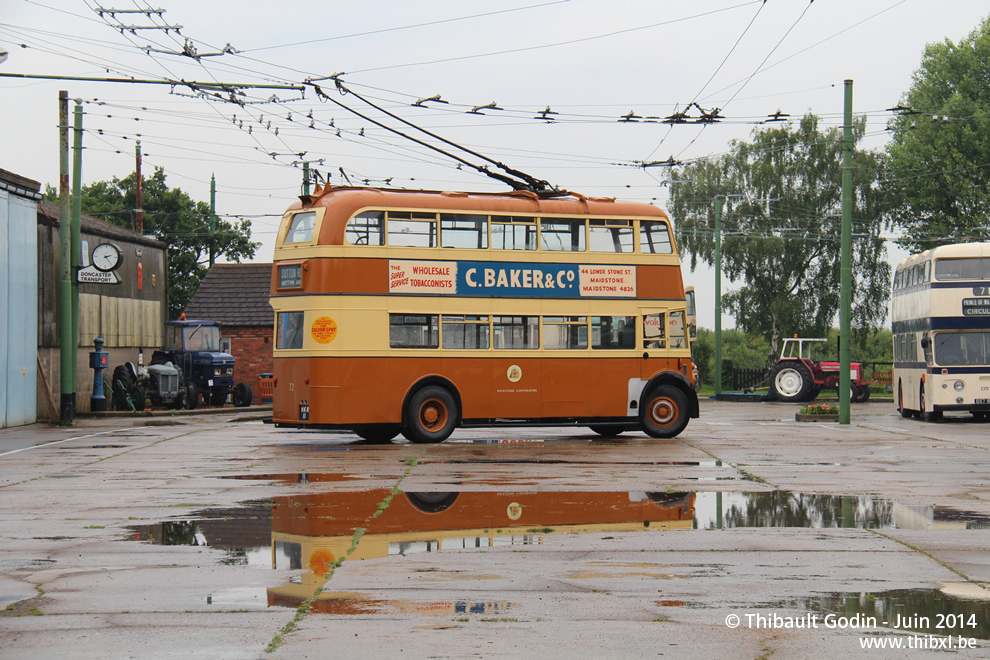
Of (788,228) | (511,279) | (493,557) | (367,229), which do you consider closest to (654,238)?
(511,279)

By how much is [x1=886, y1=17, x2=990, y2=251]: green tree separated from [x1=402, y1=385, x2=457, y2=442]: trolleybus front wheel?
44075mm

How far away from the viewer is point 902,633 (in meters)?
6.24

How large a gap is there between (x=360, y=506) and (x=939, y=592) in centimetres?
593

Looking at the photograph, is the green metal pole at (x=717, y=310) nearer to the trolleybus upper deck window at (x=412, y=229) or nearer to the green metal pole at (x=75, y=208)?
the green metal pole at (x=75, y=208)

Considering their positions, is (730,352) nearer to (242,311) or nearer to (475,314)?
(242,311)

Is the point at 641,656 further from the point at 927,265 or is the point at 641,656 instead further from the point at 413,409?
the point at 927,265

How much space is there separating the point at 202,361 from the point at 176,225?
38160 millimetres

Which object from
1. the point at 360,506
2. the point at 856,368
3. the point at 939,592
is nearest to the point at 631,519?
the point at 360,506

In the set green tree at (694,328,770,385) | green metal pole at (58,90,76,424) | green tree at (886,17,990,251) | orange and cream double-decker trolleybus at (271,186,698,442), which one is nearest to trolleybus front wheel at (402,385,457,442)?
orange and cream double-decker trolleybus at (271,186,698,442)

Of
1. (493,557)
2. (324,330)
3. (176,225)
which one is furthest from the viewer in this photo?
(176,225)

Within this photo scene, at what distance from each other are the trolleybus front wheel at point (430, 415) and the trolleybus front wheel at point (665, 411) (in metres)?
3.84

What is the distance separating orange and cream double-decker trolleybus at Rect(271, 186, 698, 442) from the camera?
20438mm

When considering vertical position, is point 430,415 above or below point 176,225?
below

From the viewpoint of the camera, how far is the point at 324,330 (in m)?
20.3
